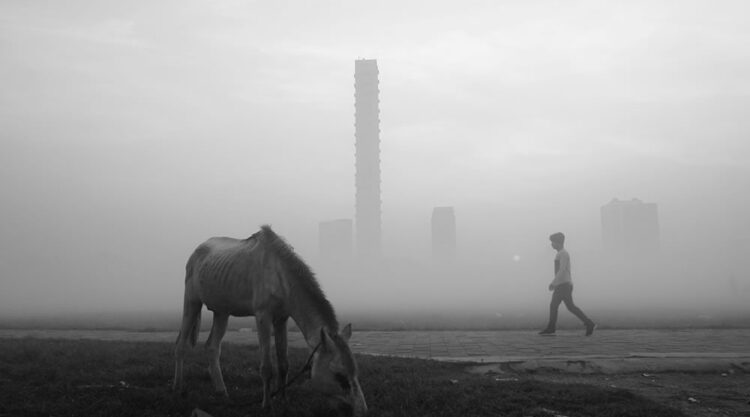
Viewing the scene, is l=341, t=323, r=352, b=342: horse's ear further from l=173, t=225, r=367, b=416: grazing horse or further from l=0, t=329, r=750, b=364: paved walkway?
l=0, t=329, r=750, b=364: paved walkway

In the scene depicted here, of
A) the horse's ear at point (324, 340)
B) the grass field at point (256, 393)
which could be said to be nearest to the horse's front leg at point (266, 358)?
the grass field at point (256, 393)

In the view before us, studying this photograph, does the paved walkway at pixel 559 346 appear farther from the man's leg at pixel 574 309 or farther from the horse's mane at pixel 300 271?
the horse's mane at pixel 300 271

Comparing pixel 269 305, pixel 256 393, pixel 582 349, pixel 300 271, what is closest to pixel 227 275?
pixel 269 305

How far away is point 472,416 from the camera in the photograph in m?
6.37

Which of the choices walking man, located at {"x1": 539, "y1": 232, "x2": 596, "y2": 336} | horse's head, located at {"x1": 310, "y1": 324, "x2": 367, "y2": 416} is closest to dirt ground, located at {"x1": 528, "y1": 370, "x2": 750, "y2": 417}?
horse's head, located at {"x1": 310, "y1": 324, "x2": 367, "y2": 416}

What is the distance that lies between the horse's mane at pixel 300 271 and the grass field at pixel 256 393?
0.99 meters

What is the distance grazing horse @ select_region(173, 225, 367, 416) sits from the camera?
6250 millimetres

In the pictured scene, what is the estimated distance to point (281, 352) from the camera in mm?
7469

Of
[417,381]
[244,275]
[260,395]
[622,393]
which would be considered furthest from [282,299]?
[622,393]

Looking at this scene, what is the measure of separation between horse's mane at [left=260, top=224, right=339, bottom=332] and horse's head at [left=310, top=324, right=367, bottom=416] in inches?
15.7

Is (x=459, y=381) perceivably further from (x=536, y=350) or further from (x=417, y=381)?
(x=536, y=350)

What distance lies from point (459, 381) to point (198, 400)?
3495 mm

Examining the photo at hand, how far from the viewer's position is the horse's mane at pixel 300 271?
6.96 m

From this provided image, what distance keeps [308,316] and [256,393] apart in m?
1.61
